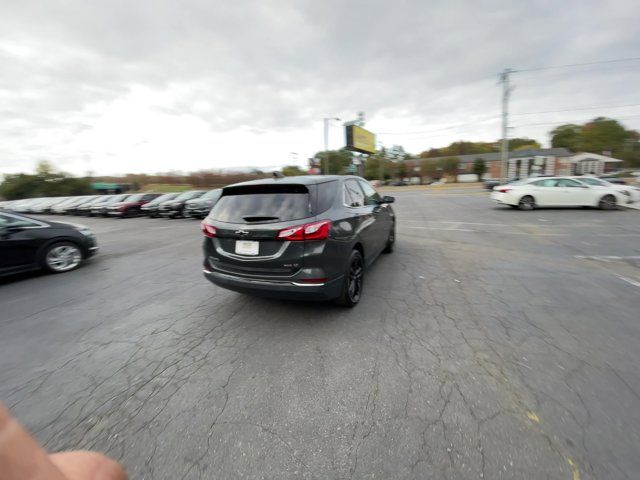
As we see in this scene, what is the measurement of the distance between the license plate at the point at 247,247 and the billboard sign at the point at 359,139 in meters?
38.8

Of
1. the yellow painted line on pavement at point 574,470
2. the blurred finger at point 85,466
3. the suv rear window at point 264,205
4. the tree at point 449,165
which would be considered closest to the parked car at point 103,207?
the suv rear window at point 264,205

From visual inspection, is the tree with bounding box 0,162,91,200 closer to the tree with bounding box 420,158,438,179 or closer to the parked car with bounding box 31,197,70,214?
the parked car with bounding box 31,197,70,214

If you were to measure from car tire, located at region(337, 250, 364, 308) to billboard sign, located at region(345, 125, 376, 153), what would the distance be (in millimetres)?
38195

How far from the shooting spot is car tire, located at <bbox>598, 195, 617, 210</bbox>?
12.2m

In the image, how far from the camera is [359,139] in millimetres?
42312

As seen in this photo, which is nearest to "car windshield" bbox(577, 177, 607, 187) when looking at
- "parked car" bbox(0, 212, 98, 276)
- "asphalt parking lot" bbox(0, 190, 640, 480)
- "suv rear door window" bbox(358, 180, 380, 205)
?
"asphalt parking lot" bbox(0, 190, 640, 480)

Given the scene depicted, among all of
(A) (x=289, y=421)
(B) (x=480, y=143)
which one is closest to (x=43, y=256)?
(A) (x=289, y=421)

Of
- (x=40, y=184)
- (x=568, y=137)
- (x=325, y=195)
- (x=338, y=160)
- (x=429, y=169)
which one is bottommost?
(x=325, y=195)

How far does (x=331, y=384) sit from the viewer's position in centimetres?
249

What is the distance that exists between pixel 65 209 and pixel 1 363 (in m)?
28.4

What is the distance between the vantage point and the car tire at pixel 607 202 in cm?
1222

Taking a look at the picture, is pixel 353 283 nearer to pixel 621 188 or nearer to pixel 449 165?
pixel 621 188

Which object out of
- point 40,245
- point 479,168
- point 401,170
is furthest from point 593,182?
point 401,170

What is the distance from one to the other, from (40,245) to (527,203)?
16.8 meters
